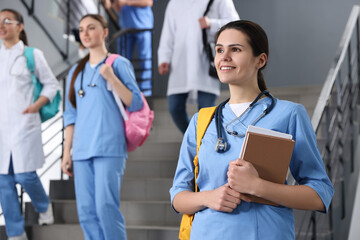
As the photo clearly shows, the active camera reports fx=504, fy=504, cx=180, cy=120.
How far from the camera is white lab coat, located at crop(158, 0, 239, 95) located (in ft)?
10.3

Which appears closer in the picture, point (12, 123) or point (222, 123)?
point (222, 123)

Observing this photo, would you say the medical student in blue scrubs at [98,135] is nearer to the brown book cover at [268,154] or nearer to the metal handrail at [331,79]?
the metal handrail at [331,79]

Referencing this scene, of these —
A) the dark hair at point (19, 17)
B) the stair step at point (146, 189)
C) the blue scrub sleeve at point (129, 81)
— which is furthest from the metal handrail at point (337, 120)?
the dark hair at point (19, 17)

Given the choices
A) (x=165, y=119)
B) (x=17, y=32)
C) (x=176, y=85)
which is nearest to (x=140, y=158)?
(x=165, y=119)

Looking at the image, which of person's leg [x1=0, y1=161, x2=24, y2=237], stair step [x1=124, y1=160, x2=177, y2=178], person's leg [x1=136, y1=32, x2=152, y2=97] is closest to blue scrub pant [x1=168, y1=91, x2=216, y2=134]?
stair step [x1=124, y1=160, x2=177, y2=178]

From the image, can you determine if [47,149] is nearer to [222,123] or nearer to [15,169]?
[15,169]

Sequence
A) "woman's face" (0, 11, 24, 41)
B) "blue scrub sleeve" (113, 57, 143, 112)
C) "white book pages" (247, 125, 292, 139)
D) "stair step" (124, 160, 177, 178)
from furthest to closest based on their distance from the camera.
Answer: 1. "stair step" (124, 160, 177, 178)
2. "woman's face" (0, 11, 24, 41)
3. "blue scrub sleeve" (113, 57, 143, 112)
4. "white book pages" (247, 125, 292, 139)

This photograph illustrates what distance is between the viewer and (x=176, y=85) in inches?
130

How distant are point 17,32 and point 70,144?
935 mm

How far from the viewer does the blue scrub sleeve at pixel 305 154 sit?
140 centimetres

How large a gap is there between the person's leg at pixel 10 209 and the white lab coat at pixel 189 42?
3.92ft

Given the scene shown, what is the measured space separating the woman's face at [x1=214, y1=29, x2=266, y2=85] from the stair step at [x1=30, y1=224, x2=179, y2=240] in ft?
5.89

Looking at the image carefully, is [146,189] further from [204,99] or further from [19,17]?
[19,17]

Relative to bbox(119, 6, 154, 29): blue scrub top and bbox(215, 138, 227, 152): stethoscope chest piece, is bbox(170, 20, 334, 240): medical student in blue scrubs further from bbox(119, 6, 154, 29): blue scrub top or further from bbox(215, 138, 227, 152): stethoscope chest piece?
bbox(119, 6, 154, 29): blue scrub top
